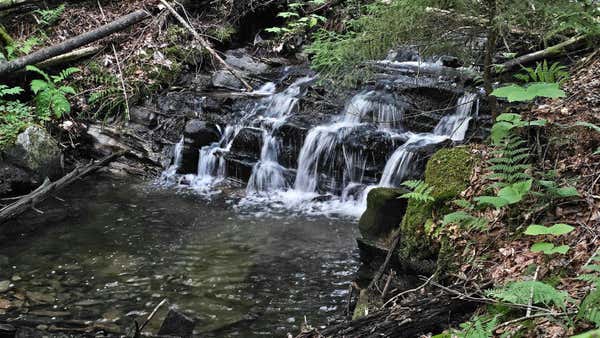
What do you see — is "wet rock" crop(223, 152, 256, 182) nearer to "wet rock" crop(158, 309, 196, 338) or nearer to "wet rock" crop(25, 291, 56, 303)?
"wet rock" crop(25, 291, 56, 303)

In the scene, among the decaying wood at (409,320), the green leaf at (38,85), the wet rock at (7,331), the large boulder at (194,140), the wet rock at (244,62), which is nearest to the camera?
the decaying wood at (409,320)

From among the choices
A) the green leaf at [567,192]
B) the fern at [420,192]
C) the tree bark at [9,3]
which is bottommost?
the fern at [420,192]

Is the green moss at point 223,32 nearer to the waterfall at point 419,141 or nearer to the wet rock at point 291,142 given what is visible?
the wet rock at point 291,142

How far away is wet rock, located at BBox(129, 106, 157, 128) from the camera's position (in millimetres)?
11109

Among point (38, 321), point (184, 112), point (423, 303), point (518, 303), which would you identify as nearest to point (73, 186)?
point (184, 112)

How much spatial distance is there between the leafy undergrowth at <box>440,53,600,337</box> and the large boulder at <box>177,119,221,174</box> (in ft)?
21.0

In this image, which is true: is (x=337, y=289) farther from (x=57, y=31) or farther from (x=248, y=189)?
(x=57, y=31)

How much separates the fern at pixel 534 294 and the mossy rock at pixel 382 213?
242cm

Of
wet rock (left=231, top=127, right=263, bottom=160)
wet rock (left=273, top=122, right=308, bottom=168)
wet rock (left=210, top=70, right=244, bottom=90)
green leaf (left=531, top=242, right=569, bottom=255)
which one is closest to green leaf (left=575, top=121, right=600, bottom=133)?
green leaf (left=531, top=242, right=569, bottom=255)

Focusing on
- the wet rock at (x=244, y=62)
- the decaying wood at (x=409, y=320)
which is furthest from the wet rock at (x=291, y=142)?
the decaying wood at (x=409, y=320)

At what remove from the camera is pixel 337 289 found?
568 cm

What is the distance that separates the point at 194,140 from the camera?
10422 millimetres

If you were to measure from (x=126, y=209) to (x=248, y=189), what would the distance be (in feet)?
7.22

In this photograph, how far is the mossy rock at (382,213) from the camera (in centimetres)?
556
